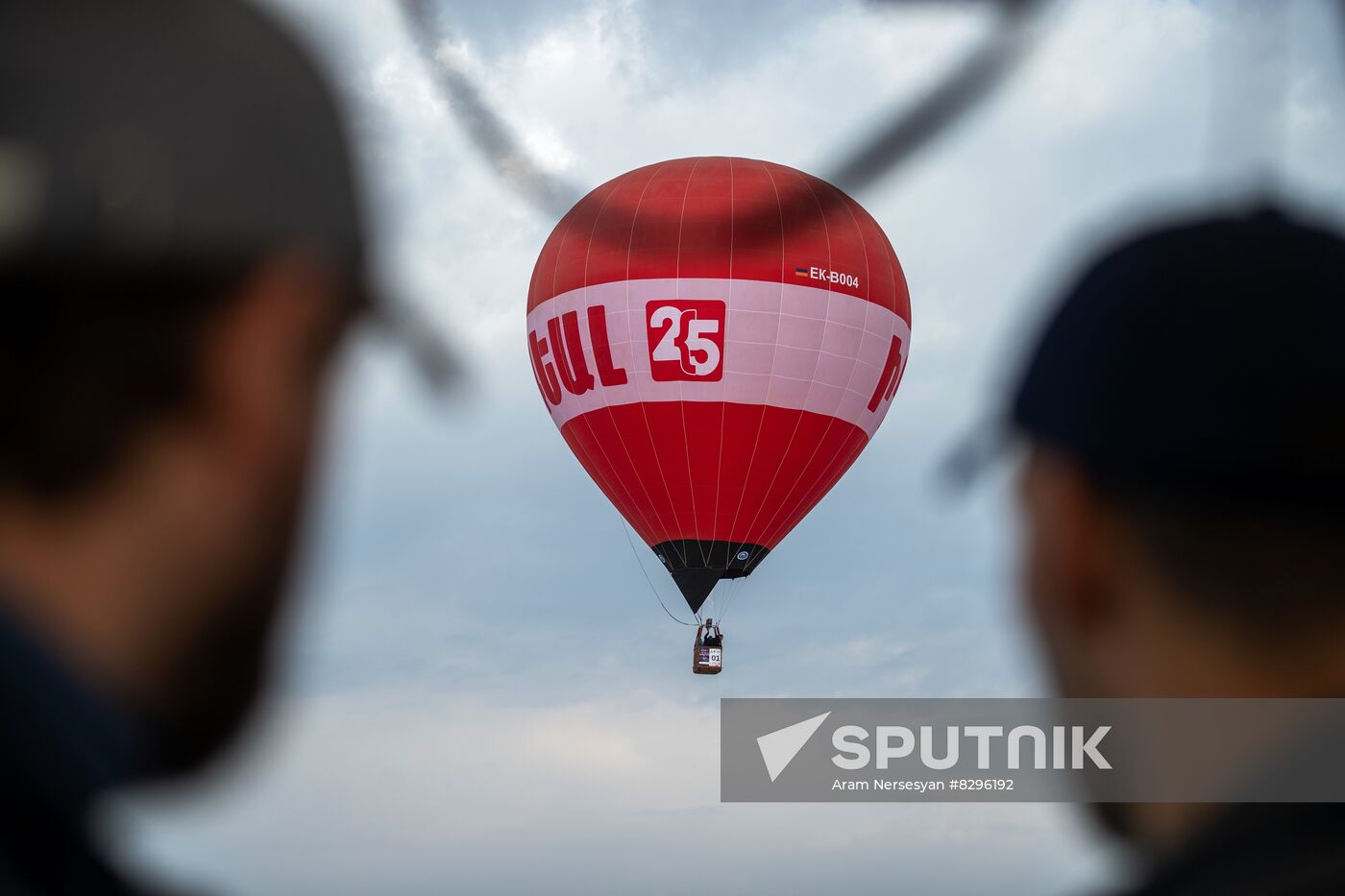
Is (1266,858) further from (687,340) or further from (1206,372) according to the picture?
(687,340)

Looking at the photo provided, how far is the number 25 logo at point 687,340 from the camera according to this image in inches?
973

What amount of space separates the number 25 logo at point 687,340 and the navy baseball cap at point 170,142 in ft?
77.7

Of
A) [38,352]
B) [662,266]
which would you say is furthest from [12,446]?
[662,266]

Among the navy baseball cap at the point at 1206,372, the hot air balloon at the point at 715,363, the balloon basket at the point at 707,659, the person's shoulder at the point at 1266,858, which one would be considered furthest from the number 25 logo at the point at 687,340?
the person's shoulder at the point at 1266,858

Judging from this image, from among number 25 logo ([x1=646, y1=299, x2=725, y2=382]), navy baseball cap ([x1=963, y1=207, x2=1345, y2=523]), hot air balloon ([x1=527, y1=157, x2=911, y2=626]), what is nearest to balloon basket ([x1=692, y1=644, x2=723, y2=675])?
hot air balloon ([x1=527, y1=157, x2=911, y2=626])

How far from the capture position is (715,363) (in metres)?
24.8

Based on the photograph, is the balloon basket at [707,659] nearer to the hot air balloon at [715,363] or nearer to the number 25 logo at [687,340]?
the hot air balloon at [715,363]

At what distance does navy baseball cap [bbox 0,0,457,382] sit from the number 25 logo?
23.7 m

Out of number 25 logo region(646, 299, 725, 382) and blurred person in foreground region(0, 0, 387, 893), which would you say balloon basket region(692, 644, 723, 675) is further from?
blurred person in foreground region(0, 0, 387, 893)

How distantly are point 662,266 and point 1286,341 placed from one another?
24128 millimetres

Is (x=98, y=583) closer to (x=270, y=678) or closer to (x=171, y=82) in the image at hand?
(x=270, y=678)

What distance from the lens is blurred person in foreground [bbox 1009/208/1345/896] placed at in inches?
47.9

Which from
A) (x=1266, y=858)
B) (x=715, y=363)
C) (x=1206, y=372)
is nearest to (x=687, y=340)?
(x=715, y=363)

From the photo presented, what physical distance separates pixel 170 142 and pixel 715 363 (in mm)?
23861
